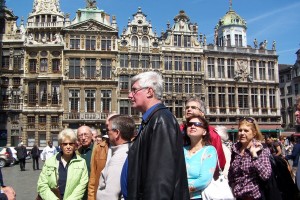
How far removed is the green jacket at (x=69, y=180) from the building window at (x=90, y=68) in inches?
1193

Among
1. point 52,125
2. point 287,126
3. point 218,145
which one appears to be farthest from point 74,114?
point 218,145

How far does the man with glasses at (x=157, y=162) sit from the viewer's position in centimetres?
252

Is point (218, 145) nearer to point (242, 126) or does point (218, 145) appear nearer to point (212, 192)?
point (242, 126)

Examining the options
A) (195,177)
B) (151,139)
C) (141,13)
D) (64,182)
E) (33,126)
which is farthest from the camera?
(141,13)

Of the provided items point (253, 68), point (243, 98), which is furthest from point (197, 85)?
point (253, 68)

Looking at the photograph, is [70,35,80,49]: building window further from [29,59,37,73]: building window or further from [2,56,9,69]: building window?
[2,56,9,69]: building window

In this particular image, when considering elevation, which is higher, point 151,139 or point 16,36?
point 16,36

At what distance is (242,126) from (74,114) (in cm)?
3018

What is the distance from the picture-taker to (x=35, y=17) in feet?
114

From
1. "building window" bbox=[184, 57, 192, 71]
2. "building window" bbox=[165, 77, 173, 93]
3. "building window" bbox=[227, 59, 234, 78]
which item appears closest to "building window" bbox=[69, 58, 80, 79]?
"building window" bbox=[165, 77, 173, 93]

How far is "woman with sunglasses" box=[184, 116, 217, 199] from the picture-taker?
376 centimetres

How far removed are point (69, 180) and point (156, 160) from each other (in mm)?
2564

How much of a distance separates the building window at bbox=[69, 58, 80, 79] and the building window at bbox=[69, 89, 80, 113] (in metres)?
1.32

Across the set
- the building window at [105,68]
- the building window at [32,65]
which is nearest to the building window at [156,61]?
the building window at [105,68]
